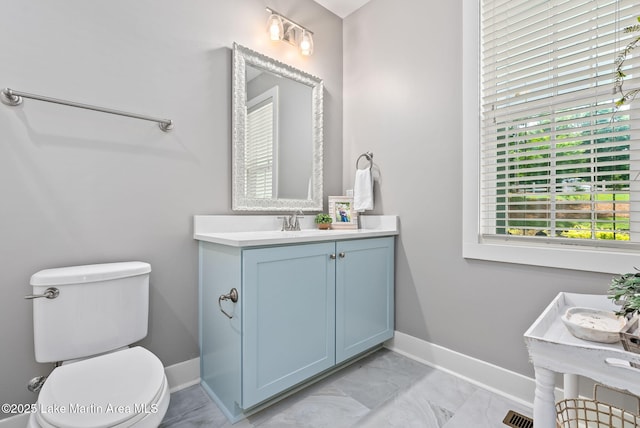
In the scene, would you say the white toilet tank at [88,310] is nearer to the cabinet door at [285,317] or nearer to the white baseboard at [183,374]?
the white baseboard at [183,374]

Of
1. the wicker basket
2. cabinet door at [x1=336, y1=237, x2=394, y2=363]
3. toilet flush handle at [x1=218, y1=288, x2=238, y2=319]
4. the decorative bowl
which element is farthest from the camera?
cabinet door at [x1=336, y1=237, x2=394, y2=363]

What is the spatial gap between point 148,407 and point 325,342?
0.91 meters

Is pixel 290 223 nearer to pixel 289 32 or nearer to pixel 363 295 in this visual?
pixel 363 295

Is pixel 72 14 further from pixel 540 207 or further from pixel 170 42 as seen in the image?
pixel 540 207

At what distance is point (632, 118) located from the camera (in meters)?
1.28

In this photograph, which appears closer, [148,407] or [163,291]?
[148,407]

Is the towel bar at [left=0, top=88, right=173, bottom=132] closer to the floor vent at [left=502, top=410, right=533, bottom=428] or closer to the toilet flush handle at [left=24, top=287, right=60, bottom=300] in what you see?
the toilet flush handle at [left=24, top=287, right=60, bottom=300]

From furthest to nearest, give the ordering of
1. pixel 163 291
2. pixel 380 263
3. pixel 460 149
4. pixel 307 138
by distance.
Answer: pixel 307 138 → pixel 380 263 → pixel 460 149 → pixel 163 291

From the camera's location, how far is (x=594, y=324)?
3.15 feet

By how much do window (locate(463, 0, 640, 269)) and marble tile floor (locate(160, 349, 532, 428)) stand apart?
2.56 feet

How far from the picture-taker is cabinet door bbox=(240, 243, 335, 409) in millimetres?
1359

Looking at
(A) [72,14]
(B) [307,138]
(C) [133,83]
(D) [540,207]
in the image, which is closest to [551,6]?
(D) [540,207]

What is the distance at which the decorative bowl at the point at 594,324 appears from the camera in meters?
0.86

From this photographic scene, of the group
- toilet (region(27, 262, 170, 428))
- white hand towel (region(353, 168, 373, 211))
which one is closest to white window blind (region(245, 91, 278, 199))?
white hand towel (region(353, 168, 373, 211))
